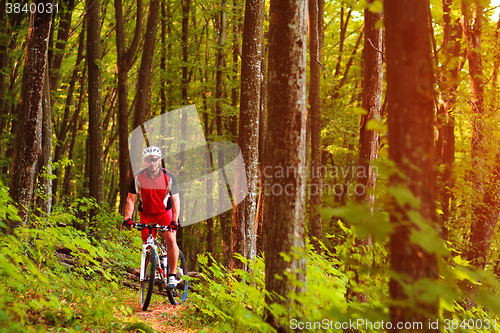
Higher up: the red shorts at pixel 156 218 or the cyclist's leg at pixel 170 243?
the red shorts at pixel 156 218

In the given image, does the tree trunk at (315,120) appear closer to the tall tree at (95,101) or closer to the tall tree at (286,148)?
the tall tree at (95,101)

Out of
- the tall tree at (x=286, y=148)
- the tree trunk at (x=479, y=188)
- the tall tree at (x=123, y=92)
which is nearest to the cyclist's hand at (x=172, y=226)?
the tall tree at (x=286, y=148)

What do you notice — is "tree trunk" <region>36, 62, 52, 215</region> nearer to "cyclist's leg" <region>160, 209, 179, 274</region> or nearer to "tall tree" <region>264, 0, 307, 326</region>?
"cyclist's leg" <region>160, 209, 179, 274</region>

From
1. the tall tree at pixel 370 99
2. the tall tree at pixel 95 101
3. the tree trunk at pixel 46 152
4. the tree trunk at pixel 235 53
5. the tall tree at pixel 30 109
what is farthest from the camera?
the tree trunk at pixel 235 53

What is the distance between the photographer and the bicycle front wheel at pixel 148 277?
640 cm

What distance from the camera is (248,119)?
25.7ft

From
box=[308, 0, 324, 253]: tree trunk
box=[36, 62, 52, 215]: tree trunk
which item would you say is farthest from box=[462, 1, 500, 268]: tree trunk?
box=[36, 62, 52, 215]: tree trunk

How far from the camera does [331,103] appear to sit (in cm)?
1969

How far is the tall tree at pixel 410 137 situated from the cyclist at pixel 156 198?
4531 millimetres

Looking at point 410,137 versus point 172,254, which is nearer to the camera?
point 410,137

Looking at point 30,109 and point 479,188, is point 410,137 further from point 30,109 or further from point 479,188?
point 479,188

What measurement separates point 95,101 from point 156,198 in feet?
26.8

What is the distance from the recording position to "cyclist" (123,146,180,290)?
21.0 feet

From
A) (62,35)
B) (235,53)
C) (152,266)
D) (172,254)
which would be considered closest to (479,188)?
(172,254)
